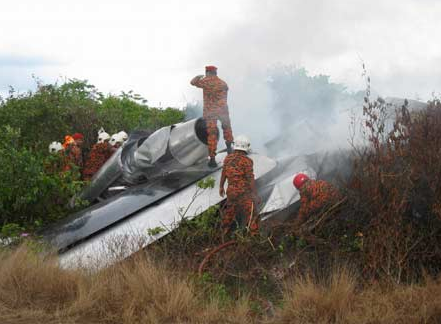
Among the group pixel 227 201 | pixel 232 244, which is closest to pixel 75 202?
pixel 227 201

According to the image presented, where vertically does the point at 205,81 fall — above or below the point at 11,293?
above

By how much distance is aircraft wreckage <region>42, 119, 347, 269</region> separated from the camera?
8.03m

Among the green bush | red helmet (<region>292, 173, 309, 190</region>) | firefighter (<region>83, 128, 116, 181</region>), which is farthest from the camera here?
firefighter (<region>83, 128, 116, 181</region>)

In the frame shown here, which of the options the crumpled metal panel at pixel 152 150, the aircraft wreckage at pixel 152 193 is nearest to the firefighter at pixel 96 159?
the aircraft wreckage at pixel 152 193

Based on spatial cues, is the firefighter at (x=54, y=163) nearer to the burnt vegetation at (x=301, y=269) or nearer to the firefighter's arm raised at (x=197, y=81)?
the firefighter's arm raised at (x=197, y=81)

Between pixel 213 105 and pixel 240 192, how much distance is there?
2518mm

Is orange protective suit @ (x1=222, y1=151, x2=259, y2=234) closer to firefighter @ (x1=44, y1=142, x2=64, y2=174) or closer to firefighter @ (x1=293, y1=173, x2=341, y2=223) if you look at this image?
firefighter @ (x1=293, y1=173, x2=341, y2=223)

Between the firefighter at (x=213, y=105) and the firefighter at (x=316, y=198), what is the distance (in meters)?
2.61

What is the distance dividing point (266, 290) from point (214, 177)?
312 centimetres

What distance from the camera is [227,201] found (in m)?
8.34

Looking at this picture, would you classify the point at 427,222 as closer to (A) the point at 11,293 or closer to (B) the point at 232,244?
(B) the point at 232,244

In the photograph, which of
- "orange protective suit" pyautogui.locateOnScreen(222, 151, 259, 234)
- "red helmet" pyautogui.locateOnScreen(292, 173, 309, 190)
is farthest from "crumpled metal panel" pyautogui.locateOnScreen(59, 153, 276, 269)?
"red helmet" pyautogui.locateOnScreen(292, 173, 309, 190)

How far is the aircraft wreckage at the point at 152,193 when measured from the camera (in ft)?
26.3

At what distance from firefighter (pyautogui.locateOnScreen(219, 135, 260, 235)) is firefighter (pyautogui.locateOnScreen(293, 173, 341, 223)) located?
2.30ft
